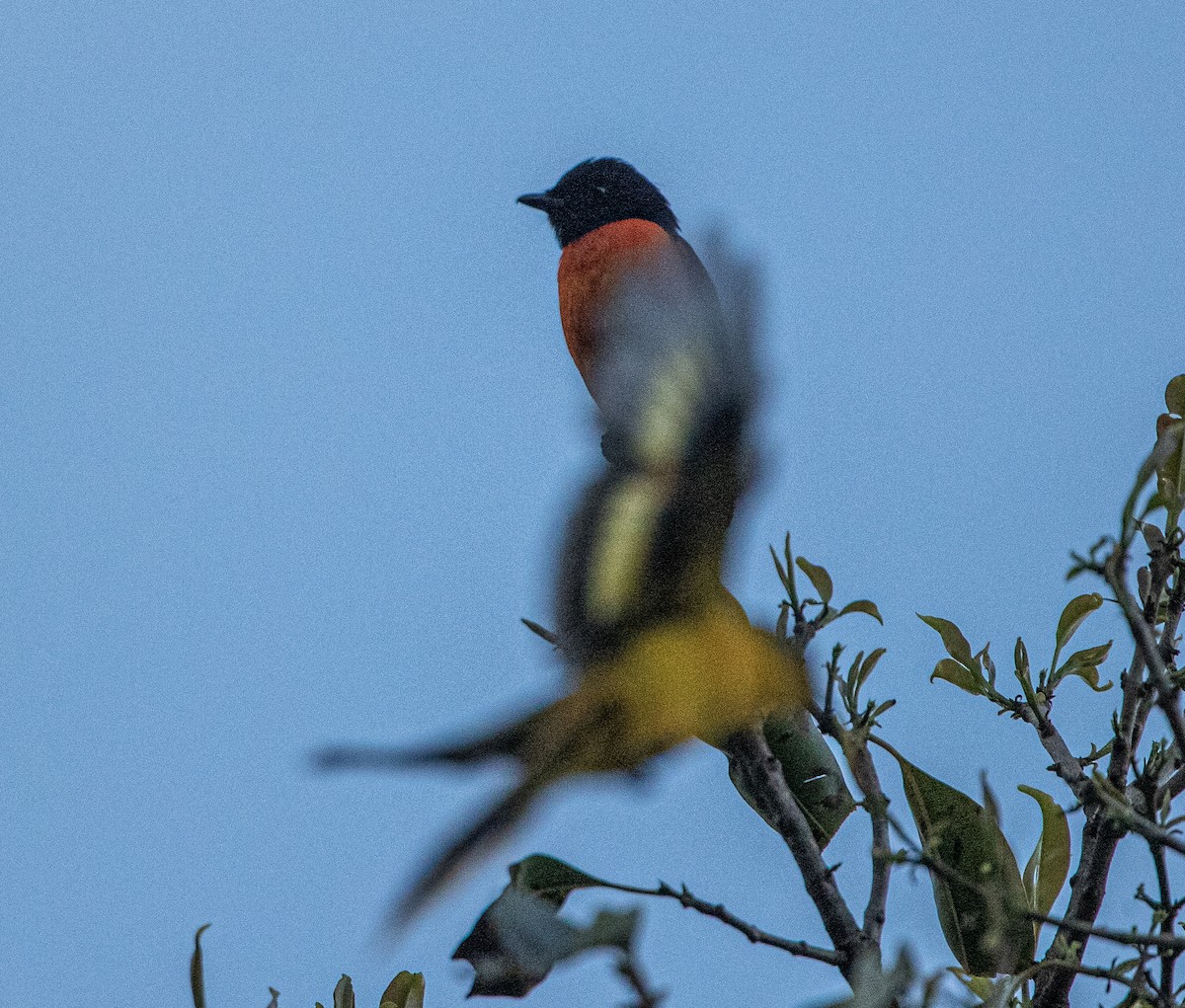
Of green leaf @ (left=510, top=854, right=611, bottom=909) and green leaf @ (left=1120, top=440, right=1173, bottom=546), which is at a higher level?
green leaf @ (left=1120, top=440, right=1173, bottom=546)

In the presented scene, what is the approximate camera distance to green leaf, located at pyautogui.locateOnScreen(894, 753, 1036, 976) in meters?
1.48

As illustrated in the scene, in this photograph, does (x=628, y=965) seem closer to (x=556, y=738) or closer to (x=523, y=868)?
(x=556, y=738)

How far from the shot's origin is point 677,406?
1.42 meters

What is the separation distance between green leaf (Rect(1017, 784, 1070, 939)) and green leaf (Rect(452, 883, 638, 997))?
2.27 ft

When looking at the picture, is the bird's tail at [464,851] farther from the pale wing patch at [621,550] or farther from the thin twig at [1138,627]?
the thin twig at [1138,627]

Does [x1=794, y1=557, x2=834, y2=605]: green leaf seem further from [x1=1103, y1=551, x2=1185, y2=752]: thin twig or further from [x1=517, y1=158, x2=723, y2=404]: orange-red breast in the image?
[x1=517, y1=158, x2=723, y2=404]: orange-red breast

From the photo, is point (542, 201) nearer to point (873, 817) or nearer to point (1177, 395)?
point (1177, 395)

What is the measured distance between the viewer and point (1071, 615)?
172cm

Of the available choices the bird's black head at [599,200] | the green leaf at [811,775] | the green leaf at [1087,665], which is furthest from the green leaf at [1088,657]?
the bird's black head at [599,200]

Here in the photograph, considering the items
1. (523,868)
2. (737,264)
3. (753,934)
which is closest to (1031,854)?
(753,934)

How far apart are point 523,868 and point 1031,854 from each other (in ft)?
2.14

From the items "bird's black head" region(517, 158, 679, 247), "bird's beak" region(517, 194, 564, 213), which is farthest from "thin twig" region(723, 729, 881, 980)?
"bird's beak" region(517, 194, 564, 213)

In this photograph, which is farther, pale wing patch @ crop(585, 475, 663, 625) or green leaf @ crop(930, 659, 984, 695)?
green leaf @ crop(930, 659, 984, 695)

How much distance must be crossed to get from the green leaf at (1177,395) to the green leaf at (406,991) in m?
1.09
